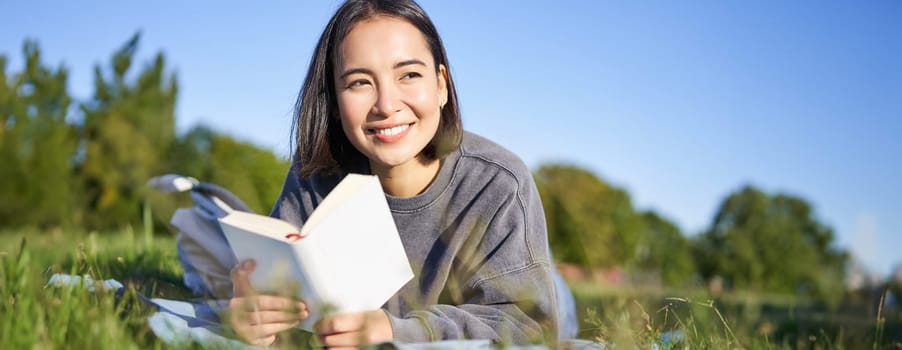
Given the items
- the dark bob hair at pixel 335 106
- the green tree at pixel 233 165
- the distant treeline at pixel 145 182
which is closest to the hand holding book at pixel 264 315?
the dark bob hair at pixel 335 106

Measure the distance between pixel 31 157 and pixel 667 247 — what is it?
1792cm

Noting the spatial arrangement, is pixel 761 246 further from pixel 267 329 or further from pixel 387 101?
pixel 267 329

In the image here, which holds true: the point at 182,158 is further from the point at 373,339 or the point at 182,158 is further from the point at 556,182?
the point at 373,339

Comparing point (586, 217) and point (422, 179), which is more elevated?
point (422, 179)

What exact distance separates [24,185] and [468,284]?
1909cm

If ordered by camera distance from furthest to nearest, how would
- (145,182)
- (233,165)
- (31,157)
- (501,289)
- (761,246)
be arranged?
(761,246) → (31,157) → (145,182) → (233,165) → (501,289)

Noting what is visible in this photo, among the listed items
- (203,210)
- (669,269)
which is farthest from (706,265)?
(203,210)

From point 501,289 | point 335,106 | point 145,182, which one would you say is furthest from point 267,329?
point 145,182

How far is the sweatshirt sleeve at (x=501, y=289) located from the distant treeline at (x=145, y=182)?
13.0 metres

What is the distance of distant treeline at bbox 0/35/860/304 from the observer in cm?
1862

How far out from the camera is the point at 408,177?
3055 millimetres

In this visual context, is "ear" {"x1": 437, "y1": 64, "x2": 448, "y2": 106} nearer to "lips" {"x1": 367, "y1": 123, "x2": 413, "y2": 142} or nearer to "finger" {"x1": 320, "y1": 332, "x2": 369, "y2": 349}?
"lips" {"x1": 367, "y1": 123, "x2": 413, "y2": 142}

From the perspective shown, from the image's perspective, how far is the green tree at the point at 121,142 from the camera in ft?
65.3

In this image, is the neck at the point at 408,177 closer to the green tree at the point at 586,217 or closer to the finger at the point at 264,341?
the finger at the point at 264,341
